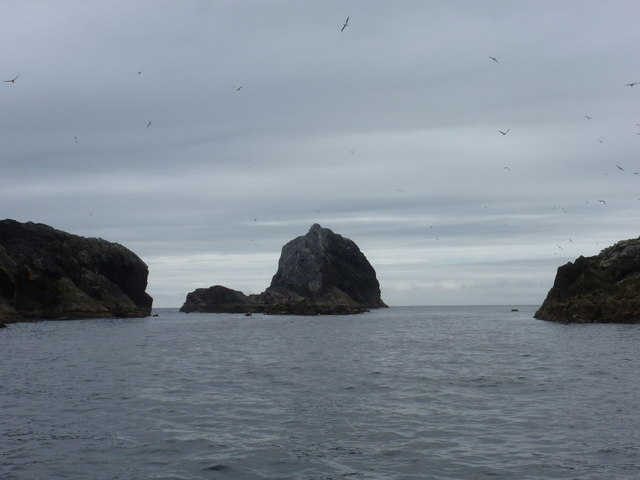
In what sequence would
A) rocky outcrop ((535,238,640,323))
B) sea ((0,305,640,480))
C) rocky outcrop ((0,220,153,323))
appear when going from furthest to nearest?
1. rocky outcrop ((0,220,153,323))
2. rocky outcrop ((535,238,640,323))
3. sea ((0,305,640,480))

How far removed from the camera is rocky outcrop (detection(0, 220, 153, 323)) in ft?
410

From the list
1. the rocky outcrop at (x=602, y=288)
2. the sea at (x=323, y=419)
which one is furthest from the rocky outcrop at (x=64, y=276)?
the rocky outcrop at (x=602, y=288)

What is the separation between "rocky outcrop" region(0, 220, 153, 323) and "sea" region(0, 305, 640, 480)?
88290 mm

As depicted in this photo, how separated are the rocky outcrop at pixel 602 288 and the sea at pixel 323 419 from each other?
50.7 meters

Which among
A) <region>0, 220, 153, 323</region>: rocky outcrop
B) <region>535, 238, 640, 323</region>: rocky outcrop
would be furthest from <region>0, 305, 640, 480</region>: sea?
<region>0, 220, 153, 323</region>: rocky outcrop

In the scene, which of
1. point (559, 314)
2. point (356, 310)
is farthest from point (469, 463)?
point (356, 310)

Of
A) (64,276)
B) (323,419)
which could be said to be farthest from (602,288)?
(64,276)

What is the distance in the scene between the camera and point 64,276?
137625 mm

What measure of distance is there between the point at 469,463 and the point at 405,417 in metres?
6.44

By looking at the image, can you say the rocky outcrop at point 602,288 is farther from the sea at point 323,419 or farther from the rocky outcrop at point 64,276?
the rocky outcrop at point 64,276

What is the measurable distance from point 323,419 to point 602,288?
277 ft

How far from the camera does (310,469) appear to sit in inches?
675

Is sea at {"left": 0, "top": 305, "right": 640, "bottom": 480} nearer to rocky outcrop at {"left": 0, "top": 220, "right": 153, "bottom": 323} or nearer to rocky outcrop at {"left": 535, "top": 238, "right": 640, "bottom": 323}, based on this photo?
rocky outcrop at {"left": 535, "top": 238, "right": 640, "bottom": 323}

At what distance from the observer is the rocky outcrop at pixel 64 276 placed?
12488 centimetres
